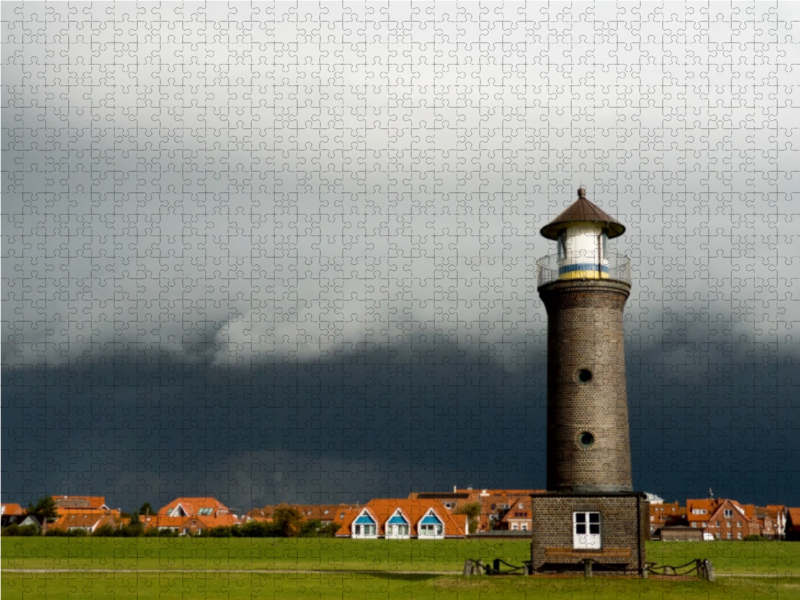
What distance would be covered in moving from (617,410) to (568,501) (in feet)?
12.8

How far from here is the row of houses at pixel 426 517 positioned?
322ft

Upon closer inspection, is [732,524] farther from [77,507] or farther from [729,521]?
[77,507]

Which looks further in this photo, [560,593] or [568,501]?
[568,501]

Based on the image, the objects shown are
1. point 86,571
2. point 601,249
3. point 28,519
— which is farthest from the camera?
point 28,519

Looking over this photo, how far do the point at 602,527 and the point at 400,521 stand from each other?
68065 mm

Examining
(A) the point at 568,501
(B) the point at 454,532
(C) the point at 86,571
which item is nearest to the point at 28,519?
(B) the point at 454,532

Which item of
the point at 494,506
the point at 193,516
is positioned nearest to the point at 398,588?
the point at 193,516

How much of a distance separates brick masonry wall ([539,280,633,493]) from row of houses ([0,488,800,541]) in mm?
28536

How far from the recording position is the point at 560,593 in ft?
106

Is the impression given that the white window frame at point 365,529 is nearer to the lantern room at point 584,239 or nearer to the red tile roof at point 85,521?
the red tile roof at point 85,521

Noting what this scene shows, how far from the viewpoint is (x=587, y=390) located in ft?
123

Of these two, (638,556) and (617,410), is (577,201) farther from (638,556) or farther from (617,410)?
(638,556)

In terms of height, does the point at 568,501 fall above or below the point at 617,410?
below

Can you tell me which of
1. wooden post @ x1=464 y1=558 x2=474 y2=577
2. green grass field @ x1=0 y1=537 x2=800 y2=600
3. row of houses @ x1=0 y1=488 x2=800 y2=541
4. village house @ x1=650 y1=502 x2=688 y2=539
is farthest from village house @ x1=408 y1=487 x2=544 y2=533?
wooden post @ x1=464 y1=558 x2=474 y2=577
